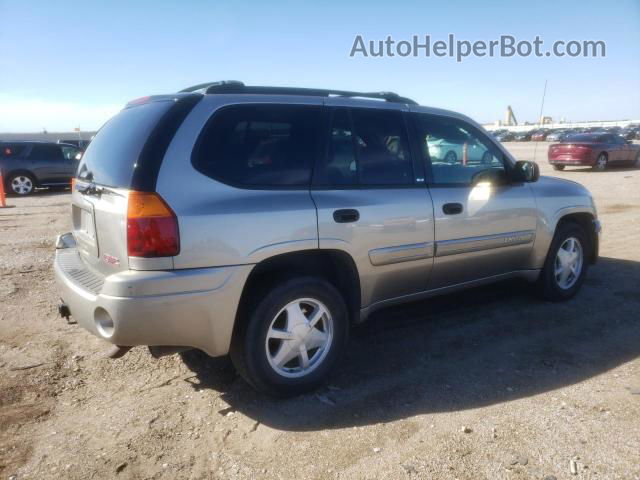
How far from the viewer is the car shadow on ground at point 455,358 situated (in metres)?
3.07

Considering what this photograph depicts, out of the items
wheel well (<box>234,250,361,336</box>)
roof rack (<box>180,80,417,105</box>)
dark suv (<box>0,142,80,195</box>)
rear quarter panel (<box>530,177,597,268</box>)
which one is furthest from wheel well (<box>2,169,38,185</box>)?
rear quarter panel (<box>530,177,597,268</box>)

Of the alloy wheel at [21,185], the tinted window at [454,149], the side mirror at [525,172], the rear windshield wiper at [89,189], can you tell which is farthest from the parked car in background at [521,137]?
the rear windshield wiper at [89,189]

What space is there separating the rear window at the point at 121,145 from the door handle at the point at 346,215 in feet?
3.89

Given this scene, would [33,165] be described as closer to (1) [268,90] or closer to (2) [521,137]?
(1) [268,90]

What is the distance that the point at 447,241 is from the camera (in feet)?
12.3

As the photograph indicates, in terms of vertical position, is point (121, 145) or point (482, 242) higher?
point (121, 145)

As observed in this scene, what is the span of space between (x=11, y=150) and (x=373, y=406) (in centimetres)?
1524

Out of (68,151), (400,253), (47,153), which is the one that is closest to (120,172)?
(400,253)

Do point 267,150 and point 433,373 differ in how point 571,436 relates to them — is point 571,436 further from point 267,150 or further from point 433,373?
point 267,150

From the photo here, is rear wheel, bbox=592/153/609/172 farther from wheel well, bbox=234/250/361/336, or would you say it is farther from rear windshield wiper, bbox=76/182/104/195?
rear windshield wiper, bbox=76/182/104/195

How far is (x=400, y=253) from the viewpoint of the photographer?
3486 millimetres

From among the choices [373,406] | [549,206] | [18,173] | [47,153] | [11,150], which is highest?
[11,150]

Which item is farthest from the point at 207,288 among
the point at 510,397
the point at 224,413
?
the point at 510,397

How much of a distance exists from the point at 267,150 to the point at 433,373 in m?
1.90
